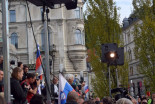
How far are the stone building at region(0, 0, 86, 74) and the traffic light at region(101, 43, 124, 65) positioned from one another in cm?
3260

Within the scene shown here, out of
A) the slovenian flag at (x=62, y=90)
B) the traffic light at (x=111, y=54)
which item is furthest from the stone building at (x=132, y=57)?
the slovenian flag at (x=62, y=90)

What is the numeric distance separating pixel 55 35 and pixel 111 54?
111 feet

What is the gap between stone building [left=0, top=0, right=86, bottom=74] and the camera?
157 ft

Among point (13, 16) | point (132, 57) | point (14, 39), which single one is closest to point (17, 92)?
point (14, 39)

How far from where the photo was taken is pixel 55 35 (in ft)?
158

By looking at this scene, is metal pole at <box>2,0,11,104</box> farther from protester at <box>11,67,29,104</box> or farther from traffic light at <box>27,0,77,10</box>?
traffic light at <box>27,0,77,10</box>

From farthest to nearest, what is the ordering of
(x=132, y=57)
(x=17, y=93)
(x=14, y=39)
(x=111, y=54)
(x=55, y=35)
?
1. (x=132, y=57)
2. (x=14, y=39)
3. (x=55, y=35)
4. (x=111, y=54)
5. (x=17, y=93)

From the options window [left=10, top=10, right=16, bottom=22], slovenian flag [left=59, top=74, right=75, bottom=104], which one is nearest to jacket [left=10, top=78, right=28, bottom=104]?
slovenian flag [left=59, top=74, right=75, bottom=104]

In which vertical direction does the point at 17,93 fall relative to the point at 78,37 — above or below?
below

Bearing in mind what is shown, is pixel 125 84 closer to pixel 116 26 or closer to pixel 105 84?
pixel 105 84

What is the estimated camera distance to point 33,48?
48.8 m

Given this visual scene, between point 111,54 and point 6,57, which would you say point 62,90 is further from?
point 111,54

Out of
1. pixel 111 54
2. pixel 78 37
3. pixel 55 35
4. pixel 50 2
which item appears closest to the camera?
pixel 50 2

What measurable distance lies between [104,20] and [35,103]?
26964mm
